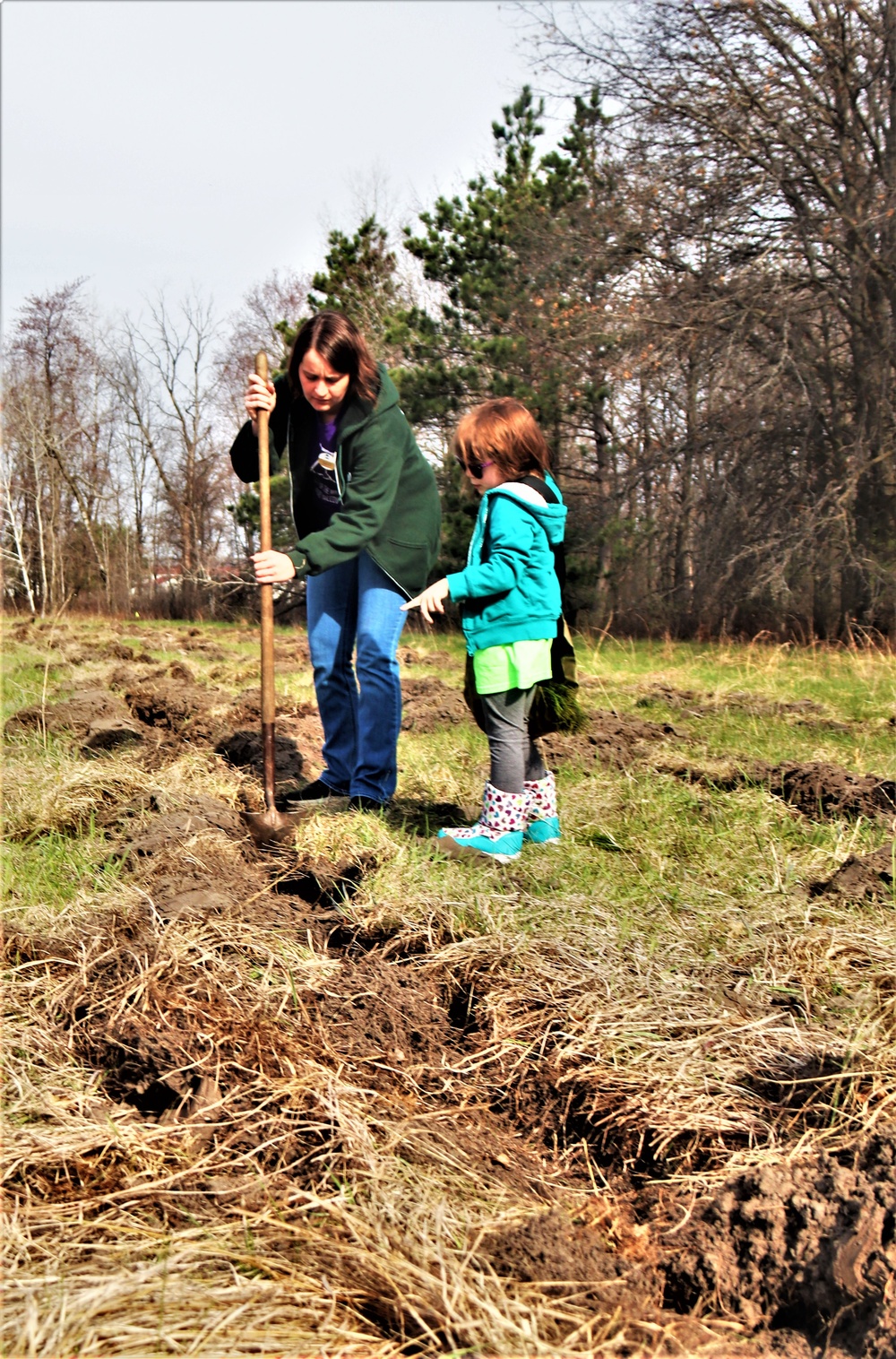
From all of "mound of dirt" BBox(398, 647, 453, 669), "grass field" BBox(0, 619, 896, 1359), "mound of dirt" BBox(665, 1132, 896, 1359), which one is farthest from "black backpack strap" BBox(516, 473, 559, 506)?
"mound of dirt" BBox(398, 647, 453, 669)

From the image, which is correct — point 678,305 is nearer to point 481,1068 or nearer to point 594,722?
point 594,722

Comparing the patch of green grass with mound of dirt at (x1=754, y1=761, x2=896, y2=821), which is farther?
mound of dirt at (x1=754, y1=761, x2=896, y2=821)

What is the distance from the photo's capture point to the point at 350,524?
3.67 metres

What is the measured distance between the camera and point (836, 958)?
246cm

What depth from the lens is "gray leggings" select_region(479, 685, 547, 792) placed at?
330cm

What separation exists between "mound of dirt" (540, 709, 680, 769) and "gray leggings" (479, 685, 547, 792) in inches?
50.5

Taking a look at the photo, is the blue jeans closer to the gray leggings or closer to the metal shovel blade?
the metal shovel blade

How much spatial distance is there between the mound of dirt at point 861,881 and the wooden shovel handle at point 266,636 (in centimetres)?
183

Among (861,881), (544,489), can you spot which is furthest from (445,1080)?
(544,489)

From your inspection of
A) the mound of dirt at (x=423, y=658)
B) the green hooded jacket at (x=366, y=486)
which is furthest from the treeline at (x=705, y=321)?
the green hooded jacket at (x=366, y=486)

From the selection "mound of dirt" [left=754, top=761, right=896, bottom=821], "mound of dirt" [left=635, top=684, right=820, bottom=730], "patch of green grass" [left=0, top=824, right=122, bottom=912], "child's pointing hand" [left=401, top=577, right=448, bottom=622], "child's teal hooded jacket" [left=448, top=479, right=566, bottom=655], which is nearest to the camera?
"patch of green grass" [left=0, top=824, right=122, bottom=912]

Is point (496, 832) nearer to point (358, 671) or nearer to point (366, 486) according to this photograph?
point (358, 671)

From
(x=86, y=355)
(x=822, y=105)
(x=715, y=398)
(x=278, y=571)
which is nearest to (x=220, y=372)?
(x=86, y=355)

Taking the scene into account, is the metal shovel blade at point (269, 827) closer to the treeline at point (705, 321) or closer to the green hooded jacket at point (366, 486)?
the green hooded jacket at point (366, 486)
